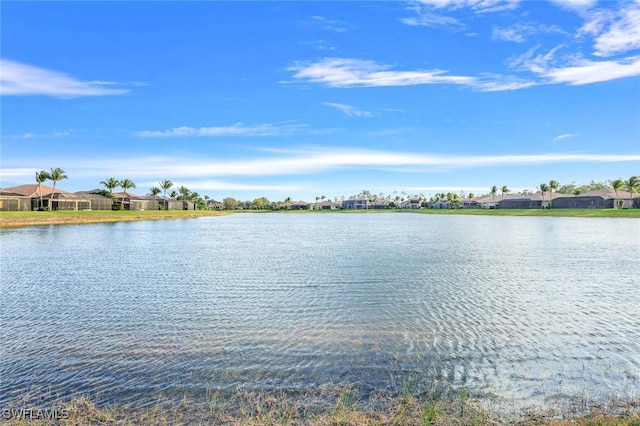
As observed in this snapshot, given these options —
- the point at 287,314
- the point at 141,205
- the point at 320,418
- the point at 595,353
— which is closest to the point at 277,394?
the point at 320,418

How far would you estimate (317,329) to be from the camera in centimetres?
1402

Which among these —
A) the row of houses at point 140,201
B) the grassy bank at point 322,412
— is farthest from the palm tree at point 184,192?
the grassy bank at point 322,412

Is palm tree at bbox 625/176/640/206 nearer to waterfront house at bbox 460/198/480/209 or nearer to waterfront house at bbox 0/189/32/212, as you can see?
waterfront house at bbox 460/198/480/209

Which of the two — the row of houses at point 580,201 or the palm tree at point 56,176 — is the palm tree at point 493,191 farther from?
the palm tree at point 56,176


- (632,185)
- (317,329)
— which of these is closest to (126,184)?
(317,329)

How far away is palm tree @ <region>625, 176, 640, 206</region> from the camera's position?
404 feet

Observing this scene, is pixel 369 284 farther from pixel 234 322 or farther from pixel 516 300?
pixel 234 322

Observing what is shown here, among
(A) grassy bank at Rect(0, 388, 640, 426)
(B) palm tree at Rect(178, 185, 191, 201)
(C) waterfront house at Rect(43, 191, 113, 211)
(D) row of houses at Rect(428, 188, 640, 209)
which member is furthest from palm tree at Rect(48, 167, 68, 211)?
(D) row of houses at Rect(428, 188, 640, 209)

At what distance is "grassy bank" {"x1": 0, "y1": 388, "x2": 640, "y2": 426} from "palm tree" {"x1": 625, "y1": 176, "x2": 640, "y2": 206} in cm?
14198

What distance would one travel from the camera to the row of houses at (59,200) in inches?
3512

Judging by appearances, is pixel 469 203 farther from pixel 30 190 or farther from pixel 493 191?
pixel 30 190

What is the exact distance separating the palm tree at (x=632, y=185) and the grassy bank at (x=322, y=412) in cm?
14198

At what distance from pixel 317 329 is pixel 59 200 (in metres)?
104

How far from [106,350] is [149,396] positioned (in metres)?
3.73
